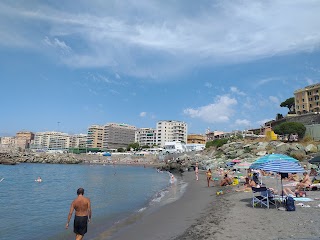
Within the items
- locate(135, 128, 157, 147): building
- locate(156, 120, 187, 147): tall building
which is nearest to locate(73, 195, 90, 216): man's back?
locate(156, 120, 187, 147): tall building

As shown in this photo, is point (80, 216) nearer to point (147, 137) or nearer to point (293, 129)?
point (293, 129)

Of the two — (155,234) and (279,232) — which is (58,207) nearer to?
(155,234)

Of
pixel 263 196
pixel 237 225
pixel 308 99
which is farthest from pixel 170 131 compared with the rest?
pixel 237 225

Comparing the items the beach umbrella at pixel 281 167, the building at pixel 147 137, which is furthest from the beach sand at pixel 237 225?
the building at pixel 147 137

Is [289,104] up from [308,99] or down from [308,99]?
up

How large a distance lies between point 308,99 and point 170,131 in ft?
340

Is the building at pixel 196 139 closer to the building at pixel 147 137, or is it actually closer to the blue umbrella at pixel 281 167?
the building at pixel 147 137

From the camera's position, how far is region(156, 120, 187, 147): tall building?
173000 mm

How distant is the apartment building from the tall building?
95.3m

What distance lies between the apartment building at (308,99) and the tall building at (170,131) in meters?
95.3

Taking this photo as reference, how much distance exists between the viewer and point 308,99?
7931 cm

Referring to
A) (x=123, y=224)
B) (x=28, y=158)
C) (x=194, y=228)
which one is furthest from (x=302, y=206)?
(x=28, y=158)

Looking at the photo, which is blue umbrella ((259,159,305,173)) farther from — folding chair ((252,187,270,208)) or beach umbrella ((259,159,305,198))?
folding chair ((252,187,270,208))

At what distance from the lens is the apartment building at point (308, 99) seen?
251ft
